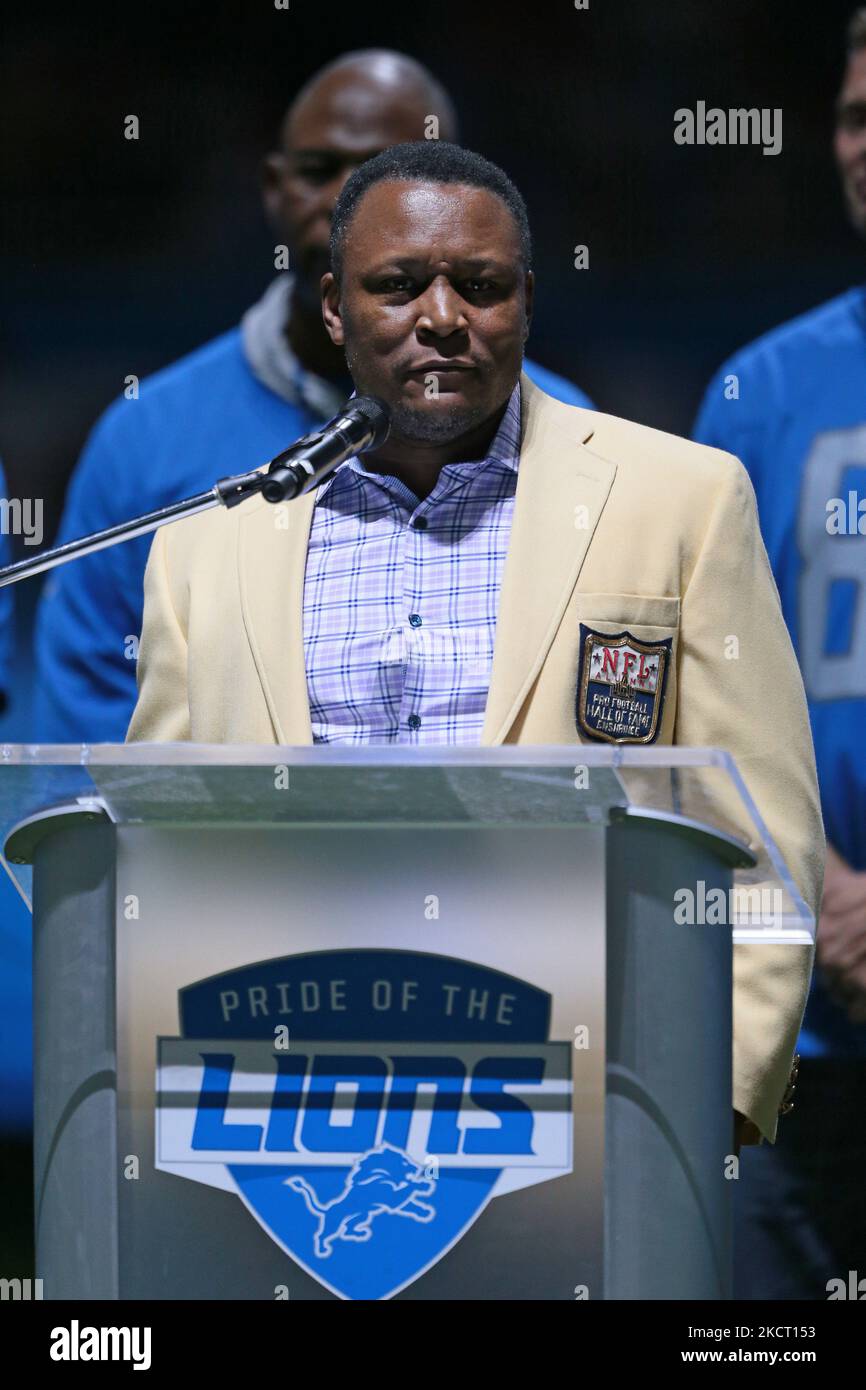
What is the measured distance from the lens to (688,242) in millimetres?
3365

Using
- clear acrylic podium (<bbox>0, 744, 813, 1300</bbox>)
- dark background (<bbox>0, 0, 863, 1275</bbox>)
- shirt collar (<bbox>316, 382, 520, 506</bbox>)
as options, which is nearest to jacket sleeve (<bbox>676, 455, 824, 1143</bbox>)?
shirt collar (<bbox>316, 382, 520, 506</bbox>)

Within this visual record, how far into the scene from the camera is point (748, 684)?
2.22 meters

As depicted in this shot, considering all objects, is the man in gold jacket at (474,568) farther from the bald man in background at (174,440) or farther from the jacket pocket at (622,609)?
the bald man in background at (174,440)

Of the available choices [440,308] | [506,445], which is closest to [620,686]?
[506,445]

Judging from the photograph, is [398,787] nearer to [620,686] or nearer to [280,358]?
[620,686]

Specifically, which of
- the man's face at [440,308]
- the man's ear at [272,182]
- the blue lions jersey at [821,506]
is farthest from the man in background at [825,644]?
the man's face at [440,308]

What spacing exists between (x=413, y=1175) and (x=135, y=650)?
79.6 inches

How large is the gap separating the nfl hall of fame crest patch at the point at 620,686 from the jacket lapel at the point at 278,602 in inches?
12.8

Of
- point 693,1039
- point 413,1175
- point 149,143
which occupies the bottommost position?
point 413,1175

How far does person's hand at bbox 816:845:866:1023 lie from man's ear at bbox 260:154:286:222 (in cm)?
149
